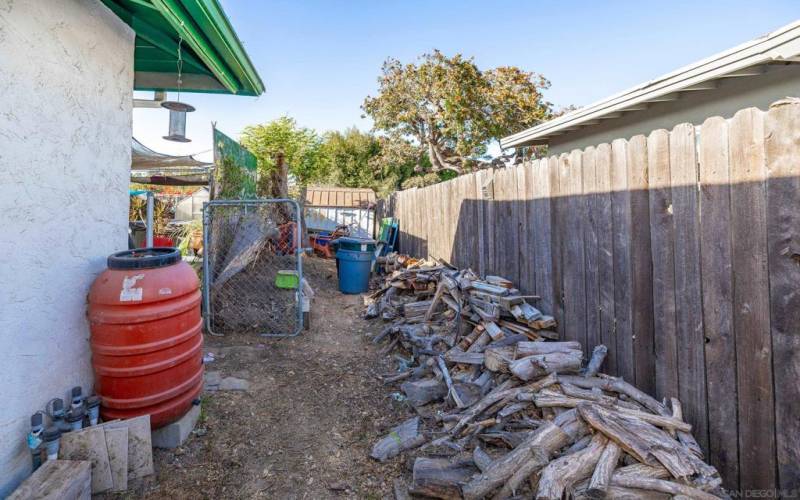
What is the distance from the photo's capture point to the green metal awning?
8.58 ft

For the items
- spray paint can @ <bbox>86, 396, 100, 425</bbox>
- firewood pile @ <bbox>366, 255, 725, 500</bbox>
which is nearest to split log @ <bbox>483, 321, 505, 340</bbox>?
firewood pile @ <bbox>366, 255, 725, 500</bbox>

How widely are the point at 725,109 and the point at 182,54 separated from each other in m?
5.68

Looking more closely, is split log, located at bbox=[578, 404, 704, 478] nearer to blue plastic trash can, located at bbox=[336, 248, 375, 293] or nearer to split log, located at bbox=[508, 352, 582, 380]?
split log, located at bbox=[508, 352, 582, 380]

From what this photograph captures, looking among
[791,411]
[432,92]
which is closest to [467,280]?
[791,411]

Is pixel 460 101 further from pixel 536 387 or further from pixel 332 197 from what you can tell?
pixel 536 387

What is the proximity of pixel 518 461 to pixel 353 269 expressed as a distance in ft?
18.8

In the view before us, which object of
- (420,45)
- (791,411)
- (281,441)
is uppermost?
(420,45)

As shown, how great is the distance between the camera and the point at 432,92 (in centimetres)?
1636

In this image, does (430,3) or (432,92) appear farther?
(432,92)

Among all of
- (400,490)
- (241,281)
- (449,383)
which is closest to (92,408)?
(400,490)

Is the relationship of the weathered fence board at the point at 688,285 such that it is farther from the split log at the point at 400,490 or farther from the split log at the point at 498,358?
the split log at the point at 400,490

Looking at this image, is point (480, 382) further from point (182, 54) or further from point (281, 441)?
point (182, 54)

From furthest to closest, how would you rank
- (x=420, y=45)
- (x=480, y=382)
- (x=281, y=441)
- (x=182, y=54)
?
(x=420, y=45) < (x=182, y=54) < (x=480, y=382) < (x=281, y=441)

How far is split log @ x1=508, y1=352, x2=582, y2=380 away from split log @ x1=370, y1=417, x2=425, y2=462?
857 millimetres
